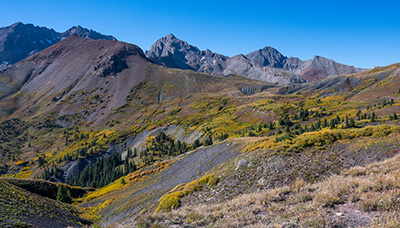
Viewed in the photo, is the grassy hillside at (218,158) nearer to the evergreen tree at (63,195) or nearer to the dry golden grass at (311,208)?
the evergreen tree at (63,195)

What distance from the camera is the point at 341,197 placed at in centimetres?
1078

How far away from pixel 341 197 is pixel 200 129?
5376 inches

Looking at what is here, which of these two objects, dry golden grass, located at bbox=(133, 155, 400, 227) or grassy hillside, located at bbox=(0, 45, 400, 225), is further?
grassy hillside, located at bbox=(0, 45, 400, 225)

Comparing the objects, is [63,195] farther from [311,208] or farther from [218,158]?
[311,208]

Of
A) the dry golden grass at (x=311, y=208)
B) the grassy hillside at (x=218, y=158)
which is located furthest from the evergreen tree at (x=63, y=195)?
the dry golden grass at (x=311, y=208)

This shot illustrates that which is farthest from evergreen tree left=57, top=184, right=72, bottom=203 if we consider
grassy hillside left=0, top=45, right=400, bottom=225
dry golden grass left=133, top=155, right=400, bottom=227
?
dry golden grass left=133, top=155, right=400, bottom=227

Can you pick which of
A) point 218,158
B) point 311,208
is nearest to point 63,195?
point 218,158

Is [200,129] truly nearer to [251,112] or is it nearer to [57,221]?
[251,112]

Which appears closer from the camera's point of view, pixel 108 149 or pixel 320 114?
pixel 320 114

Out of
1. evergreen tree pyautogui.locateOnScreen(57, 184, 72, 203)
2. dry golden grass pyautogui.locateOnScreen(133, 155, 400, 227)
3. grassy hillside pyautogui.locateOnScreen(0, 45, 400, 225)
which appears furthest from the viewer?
evergreen tree pyautogui.locateOnScreen(57, 184, 72, 203)

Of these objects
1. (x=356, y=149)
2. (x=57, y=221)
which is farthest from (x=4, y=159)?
(x=356, y=149)

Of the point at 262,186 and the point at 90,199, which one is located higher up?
the point at 262,186

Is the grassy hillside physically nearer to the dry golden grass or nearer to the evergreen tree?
the evergreen tree

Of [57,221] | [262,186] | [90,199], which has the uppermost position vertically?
[262,186]
